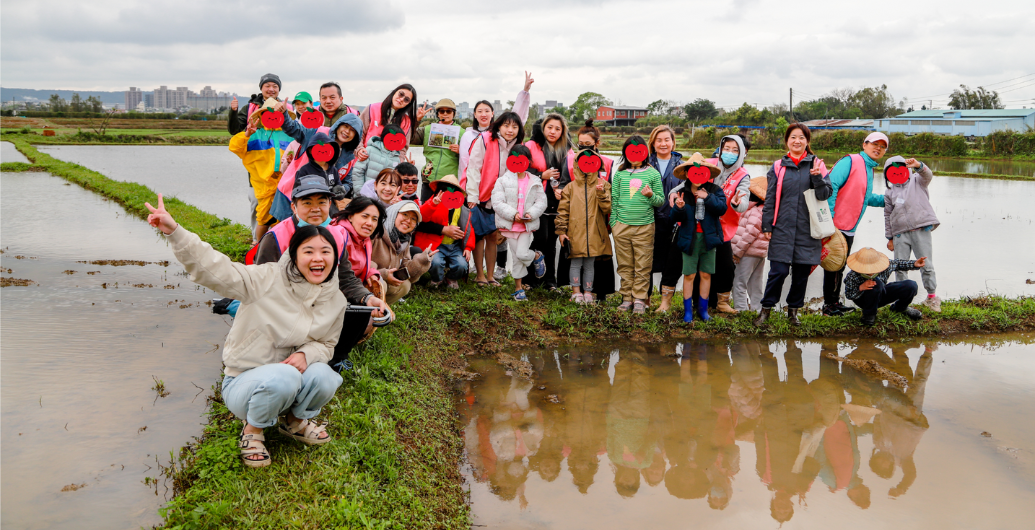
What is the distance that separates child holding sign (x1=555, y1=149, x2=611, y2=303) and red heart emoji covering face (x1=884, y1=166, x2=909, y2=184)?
2.77 m

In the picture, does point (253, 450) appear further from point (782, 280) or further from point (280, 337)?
point (782, 280)

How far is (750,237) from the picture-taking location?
6.16 m

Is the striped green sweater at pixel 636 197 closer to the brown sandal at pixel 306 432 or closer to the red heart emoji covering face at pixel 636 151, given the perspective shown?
the red heart emoji covering face at pixel 636 151

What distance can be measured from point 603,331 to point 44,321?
515 cm

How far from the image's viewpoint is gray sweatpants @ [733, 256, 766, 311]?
6328mm

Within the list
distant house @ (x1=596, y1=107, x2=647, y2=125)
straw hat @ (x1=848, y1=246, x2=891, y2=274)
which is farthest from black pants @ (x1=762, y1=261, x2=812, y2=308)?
distant house @ (x1=596, y1=107, x2=647, y2=125)

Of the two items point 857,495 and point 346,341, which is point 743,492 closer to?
point 857,495

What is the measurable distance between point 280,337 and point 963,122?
2373 inches

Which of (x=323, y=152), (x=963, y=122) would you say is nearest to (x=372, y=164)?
(x=323, y=152)

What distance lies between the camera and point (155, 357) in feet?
16.0

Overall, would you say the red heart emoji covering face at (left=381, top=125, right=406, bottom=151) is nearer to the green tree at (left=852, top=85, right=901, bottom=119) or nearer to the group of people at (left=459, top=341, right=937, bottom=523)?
the group of people at (left=459, top=341, right=937, bottom=523)

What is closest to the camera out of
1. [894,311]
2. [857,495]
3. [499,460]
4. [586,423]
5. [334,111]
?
[857,495]

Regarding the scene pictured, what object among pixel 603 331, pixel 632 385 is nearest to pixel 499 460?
pixel 632 385

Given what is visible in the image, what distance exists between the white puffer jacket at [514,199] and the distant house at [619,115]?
63635mm
